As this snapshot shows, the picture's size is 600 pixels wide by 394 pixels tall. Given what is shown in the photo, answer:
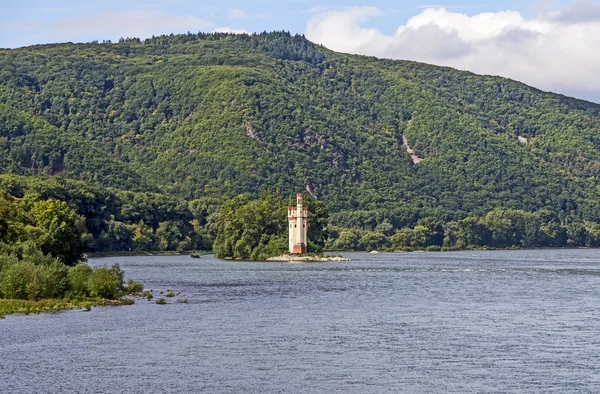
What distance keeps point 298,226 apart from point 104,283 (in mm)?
93914

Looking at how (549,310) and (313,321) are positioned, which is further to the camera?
(549,310)

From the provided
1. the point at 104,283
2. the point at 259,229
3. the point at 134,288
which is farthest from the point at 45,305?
the point at 259,229

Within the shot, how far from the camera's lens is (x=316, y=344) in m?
59.9

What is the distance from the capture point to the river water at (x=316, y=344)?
159 feet

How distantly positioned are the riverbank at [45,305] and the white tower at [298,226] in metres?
95.4

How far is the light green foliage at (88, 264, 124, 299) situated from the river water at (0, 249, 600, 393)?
2.57 metres

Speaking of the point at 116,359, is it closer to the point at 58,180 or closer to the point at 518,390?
the point at 518,390

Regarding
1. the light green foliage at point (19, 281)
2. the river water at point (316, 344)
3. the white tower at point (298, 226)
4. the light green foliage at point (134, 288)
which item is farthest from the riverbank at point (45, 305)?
the white tower at point (298, 226)

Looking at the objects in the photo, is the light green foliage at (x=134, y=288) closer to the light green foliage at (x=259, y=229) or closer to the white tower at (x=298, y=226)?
the white tower at (x=298, y=226)

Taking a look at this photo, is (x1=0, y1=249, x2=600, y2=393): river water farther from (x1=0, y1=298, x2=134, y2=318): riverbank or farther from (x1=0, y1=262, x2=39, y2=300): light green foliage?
(x1=0, y1=262, x2=39, y2=300): light green foliage

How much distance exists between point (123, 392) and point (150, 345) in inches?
504

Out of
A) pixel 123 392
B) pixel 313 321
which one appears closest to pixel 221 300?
pixel 313 321

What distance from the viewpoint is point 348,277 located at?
123m

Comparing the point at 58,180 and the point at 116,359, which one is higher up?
the point at 58,180
